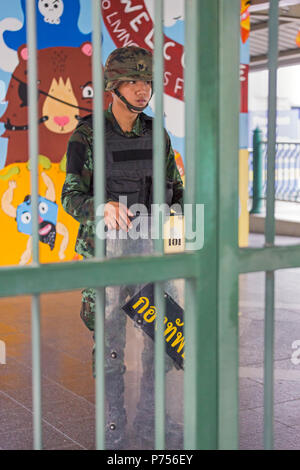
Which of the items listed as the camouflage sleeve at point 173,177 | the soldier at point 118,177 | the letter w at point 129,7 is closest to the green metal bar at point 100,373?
the soldier at point 118,177

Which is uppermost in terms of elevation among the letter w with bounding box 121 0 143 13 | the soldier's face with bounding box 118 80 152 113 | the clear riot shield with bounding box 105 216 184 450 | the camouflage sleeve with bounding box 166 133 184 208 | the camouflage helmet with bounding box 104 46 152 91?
the letter w with bounding box 121 0 143 13

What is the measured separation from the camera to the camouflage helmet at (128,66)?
299 centimetres

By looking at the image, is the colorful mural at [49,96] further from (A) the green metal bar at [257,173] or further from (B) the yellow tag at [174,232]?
(A) the green metal bar at [257,173]

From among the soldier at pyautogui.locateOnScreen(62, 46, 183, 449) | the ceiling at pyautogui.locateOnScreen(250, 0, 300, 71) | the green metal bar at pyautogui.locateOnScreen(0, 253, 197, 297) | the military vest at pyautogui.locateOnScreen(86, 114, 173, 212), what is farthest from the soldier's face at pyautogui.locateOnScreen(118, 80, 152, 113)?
the ceiling at pyautogui.locateOnScreen(250, 0, 300, 71)

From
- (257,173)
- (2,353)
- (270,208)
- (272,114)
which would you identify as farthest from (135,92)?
(257,173)

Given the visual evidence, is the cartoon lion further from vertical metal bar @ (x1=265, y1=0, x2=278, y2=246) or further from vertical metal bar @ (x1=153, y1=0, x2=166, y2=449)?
vertical metal bar @ (x1=153, y1=0, x2=166, y2=449)

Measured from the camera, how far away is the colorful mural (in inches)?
272

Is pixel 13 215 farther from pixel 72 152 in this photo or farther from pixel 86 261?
pixel 86 261

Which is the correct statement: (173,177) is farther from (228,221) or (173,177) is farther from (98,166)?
(98,166)

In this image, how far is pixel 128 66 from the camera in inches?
118

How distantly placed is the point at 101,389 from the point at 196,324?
300mm

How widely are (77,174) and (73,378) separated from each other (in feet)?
5.58

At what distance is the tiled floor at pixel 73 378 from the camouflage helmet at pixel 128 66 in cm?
164

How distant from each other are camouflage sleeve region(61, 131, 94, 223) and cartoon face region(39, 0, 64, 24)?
14.5 feet
